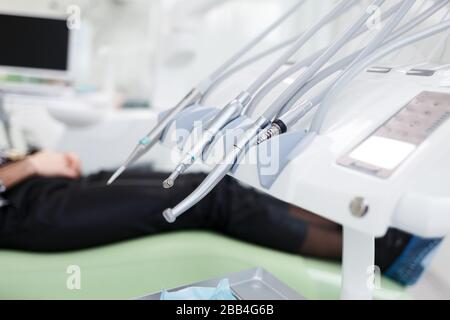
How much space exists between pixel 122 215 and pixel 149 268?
147mm

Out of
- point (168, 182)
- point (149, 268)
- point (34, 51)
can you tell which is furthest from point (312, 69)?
point (34, 51)

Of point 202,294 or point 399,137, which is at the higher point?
point 399,137

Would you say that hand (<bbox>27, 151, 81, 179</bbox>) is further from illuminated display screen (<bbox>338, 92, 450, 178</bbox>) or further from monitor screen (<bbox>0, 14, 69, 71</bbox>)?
illuminated display screen (<bbox>338, 92, 450, 178</bbox>)

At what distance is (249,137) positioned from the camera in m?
0.31

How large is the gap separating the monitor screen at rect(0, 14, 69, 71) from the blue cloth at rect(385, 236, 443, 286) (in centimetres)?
136

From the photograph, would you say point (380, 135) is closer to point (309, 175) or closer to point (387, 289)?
point (309, 175)

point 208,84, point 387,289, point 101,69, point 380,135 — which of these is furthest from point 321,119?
point 101,69

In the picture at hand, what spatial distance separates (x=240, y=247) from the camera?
841 mm

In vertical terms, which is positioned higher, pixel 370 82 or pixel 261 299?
pixel 370 82

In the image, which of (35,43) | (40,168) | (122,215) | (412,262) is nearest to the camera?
(412,262)

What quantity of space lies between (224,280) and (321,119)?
9.2 inches

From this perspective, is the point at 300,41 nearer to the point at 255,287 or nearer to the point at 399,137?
the point at 399,137

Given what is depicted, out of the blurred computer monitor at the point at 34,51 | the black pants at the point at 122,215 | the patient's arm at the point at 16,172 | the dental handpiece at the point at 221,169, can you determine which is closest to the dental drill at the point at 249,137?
the dental handpiece at the point at 221,169
